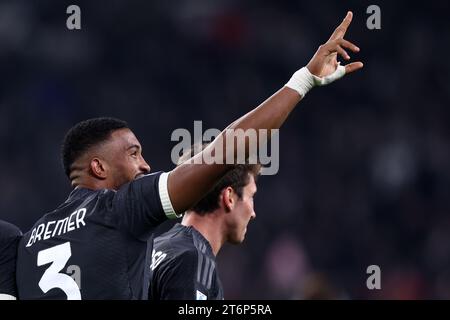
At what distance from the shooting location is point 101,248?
11.7 feet

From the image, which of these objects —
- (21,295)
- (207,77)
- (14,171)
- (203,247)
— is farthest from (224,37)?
(21,295)

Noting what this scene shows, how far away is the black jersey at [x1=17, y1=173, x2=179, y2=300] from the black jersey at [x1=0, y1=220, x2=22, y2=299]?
0.17ft

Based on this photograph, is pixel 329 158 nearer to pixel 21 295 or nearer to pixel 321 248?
pixel 321 248

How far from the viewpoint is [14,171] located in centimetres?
1205

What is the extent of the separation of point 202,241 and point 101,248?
1.12 metres

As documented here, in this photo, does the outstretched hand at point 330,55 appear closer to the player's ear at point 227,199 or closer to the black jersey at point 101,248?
the black jersey at point 101,248

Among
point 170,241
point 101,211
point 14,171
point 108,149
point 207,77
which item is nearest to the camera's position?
point 101,211

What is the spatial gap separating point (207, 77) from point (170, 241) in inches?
371

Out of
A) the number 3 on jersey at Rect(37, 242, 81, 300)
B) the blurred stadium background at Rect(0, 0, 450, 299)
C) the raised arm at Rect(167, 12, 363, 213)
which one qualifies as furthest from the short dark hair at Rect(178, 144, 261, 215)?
the blurred stadium background at Rect(0, 0, 450, 299)

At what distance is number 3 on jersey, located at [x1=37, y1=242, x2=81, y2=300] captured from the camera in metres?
3.61

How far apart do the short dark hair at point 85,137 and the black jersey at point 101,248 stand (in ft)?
0.95

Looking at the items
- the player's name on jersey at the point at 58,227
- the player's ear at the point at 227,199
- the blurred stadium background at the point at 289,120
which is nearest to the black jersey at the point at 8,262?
the player's name on jersey at the point at 58,227

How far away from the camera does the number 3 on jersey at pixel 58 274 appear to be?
3609mm

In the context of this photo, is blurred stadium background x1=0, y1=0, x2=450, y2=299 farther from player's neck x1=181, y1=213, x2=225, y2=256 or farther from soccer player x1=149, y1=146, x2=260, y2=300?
player's neck x1=181, y1=213, x2=225, y2=256
